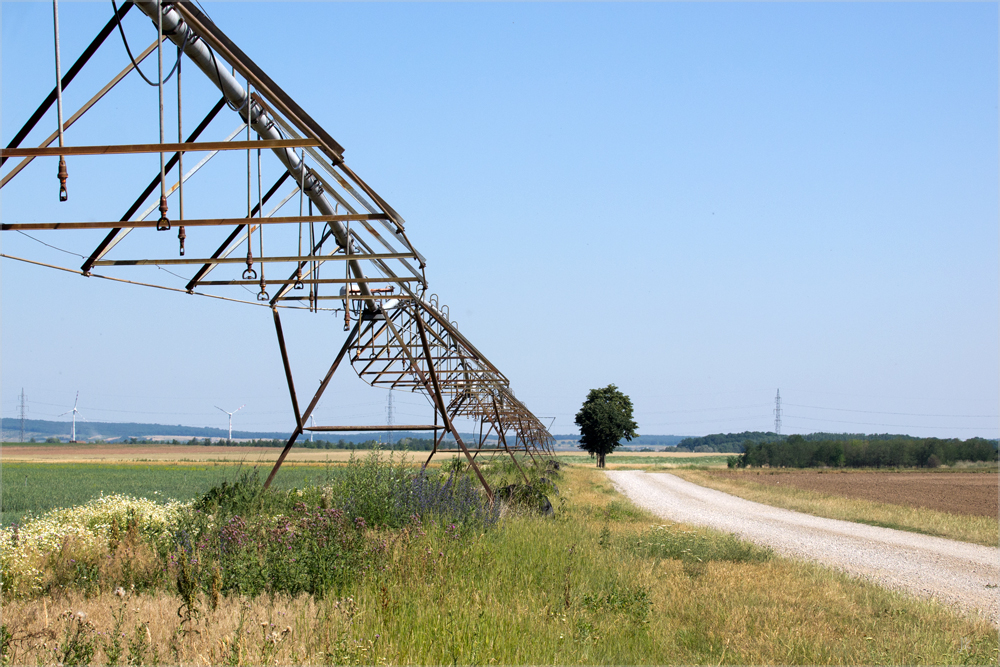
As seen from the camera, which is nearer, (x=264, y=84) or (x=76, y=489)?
(x=264, y=84)

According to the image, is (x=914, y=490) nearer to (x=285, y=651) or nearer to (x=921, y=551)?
(x=921, y=551)

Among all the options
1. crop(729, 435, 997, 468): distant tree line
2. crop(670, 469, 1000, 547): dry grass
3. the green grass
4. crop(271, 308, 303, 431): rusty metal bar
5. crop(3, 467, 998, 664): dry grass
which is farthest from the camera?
crop(729, 435, 997, 468): distant tree line

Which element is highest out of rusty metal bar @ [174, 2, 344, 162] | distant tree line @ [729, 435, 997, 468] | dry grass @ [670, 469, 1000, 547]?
rusty metal bar @ [174, 2, 344, 162]

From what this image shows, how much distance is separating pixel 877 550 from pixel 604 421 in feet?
210

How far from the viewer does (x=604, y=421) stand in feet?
260

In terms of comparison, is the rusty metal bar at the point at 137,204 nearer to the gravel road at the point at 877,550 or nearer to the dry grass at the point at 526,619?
the dry grass at the point at 526,619

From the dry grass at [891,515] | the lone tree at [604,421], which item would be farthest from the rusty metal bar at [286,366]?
the lone tree at [604,421]

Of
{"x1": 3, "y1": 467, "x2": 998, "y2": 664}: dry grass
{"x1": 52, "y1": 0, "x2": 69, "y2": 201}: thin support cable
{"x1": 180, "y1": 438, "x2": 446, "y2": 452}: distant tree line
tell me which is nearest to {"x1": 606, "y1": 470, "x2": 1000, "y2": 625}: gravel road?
{"x1": 3, "y1": 467, "x2": 998, "y2": 664}: dry grass

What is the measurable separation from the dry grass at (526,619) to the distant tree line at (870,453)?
240 feet

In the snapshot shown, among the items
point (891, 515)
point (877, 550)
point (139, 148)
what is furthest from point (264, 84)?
point (891, 515)

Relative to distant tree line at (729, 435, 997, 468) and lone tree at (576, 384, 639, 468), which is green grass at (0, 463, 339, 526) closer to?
lone tree at (576, 384, 639, 468)

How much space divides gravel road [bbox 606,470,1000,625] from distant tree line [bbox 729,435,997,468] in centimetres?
5732

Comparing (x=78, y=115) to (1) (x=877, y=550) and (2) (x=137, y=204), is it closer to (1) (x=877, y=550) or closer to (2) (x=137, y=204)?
(2) (x=137, y=204)

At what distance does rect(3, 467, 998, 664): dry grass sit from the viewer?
4801 millimetres
